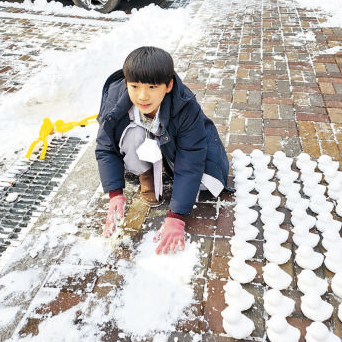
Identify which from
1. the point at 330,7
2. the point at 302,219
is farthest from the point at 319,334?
the point at 330,7

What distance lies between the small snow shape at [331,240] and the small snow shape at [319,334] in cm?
53

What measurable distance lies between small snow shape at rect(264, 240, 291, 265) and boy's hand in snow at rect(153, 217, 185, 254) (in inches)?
18.6

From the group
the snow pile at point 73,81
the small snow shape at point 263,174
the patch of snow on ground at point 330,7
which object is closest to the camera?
the small snow shape at point 263,174

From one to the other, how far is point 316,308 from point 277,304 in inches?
7.3

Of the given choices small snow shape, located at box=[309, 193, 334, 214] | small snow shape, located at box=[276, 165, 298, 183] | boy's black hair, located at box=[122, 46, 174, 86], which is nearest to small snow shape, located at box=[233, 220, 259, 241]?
small snow shape, located at box=[309, 193, 334, 214]

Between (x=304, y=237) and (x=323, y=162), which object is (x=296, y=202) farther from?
(x=323, y=162)

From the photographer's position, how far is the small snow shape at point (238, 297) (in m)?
1.64

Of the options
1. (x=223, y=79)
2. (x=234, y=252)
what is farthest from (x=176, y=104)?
(x=223, y=79)

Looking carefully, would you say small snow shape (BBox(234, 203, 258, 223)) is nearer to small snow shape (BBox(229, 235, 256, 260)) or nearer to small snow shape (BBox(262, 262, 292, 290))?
small snow shape (BBox(229, 235, 256, 260))

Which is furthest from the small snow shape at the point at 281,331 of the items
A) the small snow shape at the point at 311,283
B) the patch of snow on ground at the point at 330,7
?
the patch of snow on ground at the point at 330,7

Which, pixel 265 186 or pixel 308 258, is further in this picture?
pixel 265 186

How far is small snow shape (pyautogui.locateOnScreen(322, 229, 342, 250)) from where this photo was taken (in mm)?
1914

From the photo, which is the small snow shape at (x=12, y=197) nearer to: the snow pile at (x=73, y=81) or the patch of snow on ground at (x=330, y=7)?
the snow pile at (x=73, y=81)

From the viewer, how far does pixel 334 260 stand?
182cm
